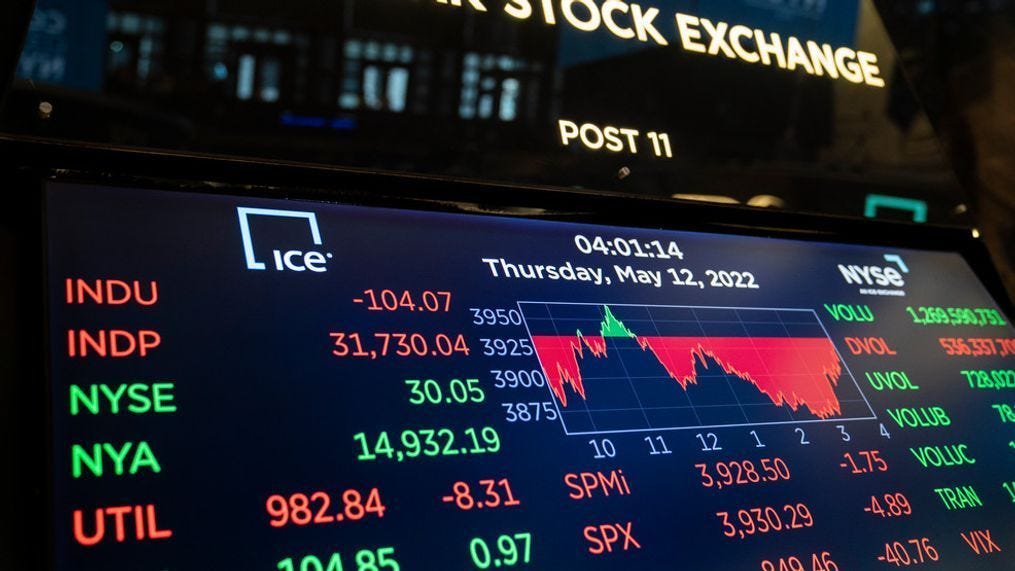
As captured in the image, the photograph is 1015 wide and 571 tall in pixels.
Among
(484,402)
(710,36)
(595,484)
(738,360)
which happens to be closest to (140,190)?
(484,402)

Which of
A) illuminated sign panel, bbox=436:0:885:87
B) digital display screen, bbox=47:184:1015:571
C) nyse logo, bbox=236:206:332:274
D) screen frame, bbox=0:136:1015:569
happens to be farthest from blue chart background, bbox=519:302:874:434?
illuminated sign panel, bbox=436:0:885:87

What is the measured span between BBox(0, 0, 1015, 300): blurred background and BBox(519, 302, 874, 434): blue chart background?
209 mm

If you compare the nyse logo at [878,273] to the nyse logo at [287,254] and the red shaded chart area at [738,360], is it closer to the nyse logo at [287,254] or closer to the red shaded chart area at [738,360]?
the red shaded chart area at [738,360]

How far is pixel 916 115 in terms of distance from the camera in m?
1.71

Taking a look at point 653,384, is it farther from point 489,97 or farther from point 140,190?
point 140,190

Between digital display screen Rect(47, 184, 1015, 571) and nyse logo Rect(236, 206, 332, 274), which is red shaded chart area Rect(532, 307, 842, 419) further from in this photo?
nyse logo Rect(236, 206, 332, 274)

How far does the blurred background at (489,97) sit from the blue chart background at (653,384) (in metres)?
0.21

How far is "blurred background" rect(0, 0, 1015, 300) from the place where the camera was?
112cm

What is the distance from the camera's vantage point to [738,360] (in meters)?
1.32

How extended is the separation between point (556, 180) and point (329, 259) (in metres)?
0.37

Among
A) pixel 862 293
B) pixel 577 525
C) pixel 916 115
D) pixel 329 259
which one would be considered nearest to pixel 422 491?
pixel 577 525

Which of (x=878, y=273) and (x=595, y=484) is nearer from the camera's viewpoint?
(x=595, y=484)

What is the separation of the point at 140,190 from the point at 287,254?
18 centimetres

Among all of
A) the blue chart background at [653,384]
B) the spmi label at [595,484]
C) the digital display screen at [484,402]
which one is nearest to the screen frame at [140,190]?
the digital display screen at [484,402]
